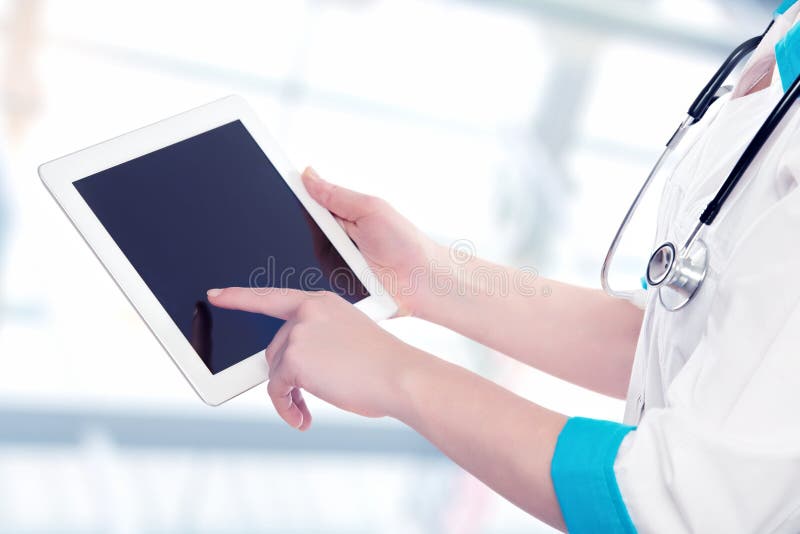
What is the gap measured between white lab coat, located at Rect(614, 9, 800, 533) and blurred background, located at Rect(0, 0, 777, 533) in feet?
3.96

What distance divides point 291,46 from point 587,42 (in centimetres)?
111

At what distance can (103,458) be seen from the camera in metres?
1.66

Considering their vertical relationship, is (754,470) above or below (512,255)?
above

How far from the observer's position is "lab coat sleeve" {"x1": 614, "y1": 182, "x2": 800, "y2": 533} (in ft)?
1.85

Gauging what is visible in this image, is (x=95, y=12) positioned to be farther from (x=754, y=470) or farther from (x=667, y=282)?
(x=754, y=470)

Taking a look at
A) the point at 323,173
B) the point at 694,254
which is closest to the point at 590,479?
the point at 694,254

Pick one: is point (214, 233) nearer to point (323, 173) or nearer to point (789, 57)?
point (789, 57)

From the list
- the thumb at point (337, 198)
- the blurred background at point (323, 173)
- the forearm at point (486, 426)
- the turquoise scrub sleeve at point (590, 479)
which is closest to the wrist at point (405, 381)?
the forearm at point (486, 426)

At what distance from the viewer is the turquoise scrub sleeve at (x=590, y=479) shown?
621mm

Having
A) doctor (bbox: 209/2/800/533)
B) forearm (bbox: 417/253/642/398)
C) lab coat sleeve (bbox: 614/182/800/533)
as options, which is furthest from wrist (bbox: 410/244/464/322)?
lab coat sleeve (bbox: 614/182/800/533)

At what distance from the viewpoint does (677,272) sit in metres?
0.69

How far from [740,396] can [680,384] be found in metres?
0.05

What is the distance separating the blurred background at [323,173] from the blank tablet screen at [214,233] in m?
0.90

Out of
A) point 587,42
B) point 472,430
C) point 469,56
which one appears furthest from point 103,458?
point 587,42
